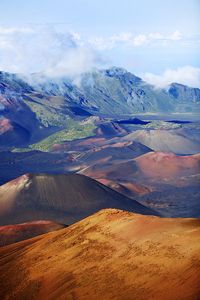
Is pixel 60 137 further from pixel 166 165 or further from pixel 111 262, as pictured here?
pixel 111 262

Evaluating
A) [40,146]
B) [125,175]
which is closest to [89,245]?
[125,175]

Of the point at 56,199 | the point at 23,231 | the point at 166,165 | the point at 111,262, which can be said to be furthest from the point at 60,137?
the point at 111,262

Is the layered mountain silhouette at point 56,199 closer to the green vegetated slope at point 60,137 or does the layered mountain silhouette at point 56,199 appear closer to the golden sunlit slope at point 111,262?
the golden sunlit slope at point 111,262

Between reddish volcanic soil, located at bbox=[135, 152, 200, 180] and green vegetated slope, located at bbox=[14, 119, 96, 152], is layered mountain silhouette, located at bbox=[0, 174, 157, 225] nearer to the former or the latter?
Result: reddish volcanic soil, located at bbox=[135, 152, 200, 180]

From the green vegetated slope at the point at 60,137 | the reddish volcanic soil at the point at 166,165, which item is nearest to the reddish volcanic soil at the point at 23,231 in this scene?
the reddish volcanic soil at the point at 166,165

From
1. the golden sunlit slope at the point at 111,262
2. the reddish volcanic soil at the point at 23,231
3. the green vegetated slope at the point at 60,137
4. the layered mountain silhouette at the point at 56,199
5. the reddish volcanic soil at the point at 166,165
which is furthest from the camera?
the green vegetated slope at the point at 60,137

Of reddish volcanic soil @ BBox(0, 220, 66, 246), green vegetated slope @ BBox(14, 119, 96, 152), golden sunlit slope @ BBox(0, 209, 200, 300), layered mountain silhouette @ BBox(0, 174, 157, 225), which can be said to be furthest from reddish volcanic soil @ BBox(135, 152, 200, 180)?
golden sunlit slope @ BBox(0, 209, 200, 300)

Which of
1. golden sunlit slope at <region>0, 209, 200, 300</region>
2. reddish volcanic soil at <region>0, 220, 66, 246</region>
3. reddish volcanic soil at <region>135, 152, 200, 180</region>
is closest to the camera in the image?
golden sunlit slope at <region>0, 209, 200, 300</region>
